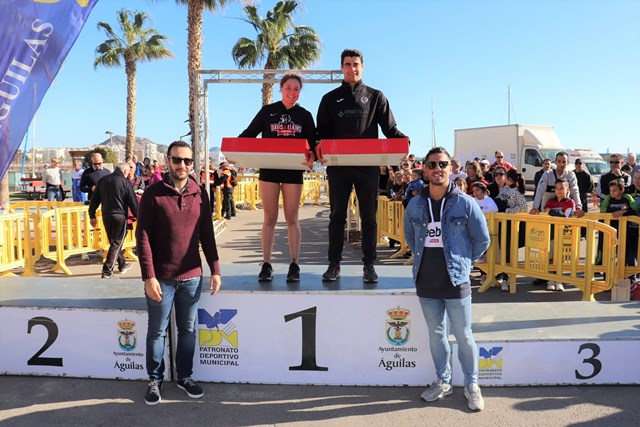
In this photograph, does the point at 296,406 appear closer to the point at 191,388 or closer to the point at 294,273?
the point at 191,388

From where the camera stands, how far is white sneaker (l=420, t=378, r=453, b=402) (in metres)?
3.86

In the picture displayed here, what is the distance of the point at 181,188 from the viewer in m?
3.78

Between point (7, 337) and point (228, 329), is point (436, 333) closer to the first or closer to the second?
point (228, 329)

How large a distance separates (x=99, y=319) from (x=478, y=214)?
3043 mm

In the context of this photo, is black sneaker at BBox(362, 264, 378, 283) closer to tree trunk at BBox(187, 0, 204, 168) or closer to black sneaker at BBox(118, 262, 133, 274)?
black sneaker at BBox(118, 262, 133, 274)

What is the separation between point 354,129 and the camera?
165 inches

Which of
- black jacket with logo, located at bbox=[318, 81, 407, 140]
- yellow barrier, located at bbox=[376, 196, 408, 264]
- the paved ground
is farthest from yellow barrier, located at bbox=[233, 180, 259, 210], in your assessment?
the paved ground

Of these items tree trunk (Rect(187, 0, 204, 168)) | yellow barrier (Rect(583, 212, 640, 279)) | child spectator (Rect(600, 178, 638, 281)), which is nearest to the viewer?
yellow barrier (Rect(583, 212, 640, 279))

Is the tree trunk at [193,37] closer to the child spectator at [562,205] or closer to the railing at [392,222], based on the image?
the railing at [392,222]

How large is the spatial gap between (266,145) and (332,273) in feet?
4.05

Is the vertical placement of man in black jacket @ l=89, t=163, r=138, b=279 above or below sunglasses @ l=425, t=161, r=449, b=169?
below

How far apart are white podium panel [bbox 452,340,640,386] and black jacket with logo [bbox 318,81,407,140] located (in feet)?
5.97

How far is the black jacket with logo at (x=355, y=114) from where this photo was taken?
4.19 meters

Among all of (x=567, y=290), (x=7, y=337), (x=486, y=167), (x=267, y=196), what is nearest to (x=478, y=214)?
(x=267, y=196)
